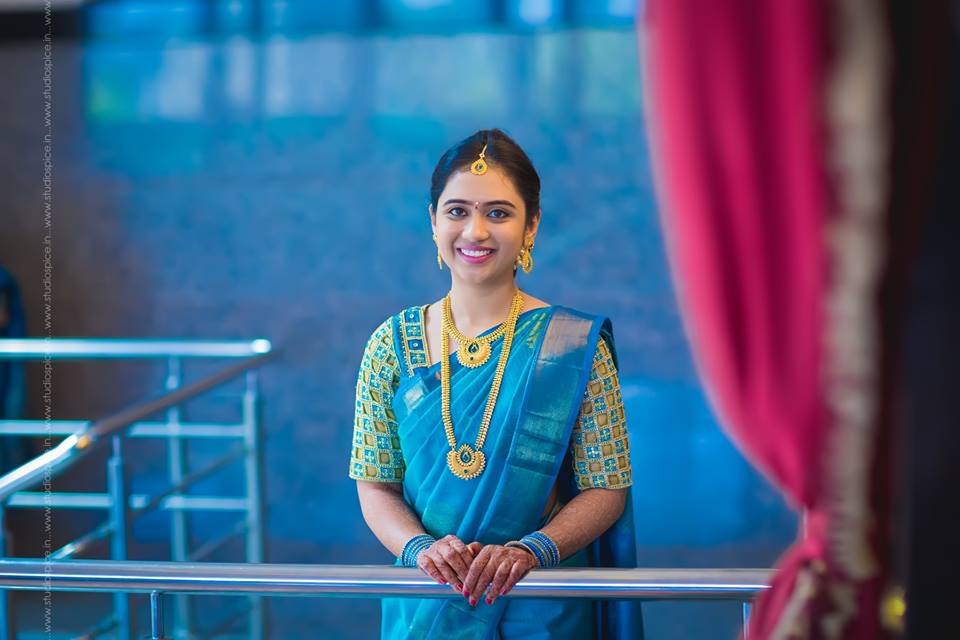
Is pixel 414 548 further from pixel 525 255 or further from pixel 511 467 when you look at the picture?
pixel 525 255

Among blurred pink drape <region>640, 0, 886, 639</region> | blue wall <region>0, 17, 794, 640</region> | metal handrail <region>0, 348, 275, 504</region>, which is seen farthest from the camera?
blue wall <region>0, 17, 794, 640</region>

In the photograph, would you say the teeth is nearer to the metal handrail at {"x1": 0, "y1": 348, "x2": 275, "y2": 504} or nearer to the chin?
the chin

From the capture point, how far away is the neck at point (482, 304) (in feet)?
5.28

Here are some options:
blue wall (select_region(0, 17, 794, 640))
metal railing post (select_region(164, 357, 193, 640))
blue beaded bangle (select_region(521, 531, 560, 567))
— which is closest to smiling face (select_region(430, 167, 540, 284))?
blue beaded bangle (select_region(521, 531, 560, 567))

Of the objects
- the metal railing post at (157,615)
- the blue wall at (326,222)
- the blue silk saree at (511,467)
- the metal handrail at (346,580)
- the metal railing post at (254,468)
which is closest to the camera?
the metal handrail at (346,580)

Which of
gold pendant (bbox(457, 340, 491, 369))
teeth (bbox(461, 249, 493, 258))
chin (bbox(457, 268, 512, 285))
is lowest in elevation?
gold pendant (bbox(457, 340, 491, 369))

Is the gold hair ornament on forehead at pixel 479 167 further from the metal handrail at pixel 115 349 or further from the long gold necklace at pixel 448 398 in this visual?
the metal handrail at pixel 115 349

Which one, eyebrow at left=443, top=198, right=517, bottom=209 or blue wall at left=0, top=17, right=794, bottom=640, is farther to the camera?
blue wall at left=0, top=17, right=794, bottom=640

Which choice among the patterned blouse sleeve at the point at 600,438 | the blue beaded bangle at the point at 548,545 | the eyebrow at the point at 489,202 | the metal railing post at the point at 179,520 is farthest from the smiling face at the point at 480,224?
the metal railing post at the point at 179,520

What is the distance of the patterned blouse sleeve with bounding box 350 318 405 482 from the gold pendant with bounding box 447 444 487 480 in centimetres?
13

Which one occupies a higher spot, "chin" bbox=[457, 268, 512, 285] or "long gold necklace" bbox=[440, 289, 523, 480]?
"chin" bbox=[457, 268, 512, 285]

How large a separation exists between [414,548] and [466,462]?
0.16 metres

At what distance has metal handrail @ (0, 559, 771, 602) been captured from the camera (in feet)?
4.17

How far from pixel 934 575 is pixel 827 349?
0.22 meters
